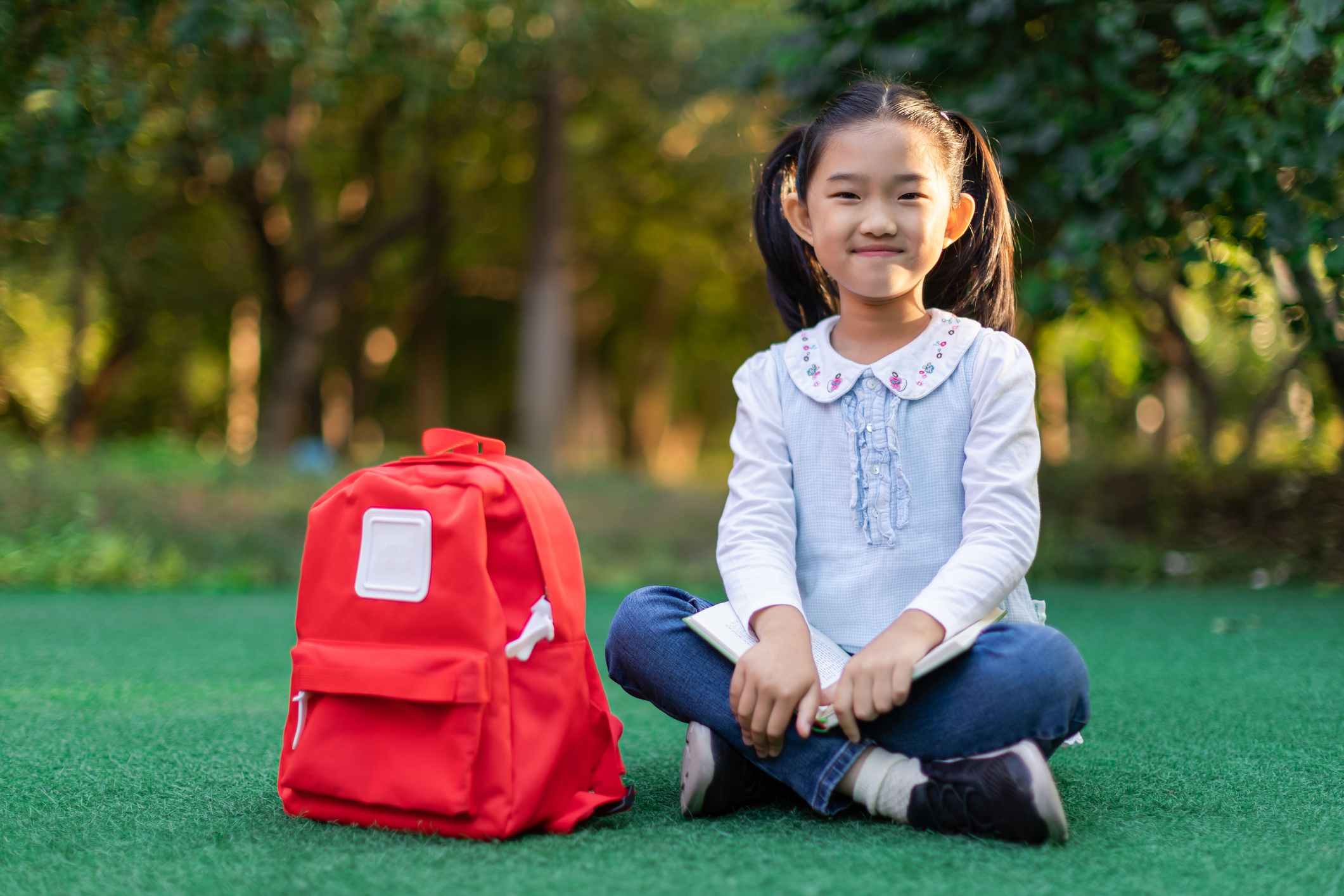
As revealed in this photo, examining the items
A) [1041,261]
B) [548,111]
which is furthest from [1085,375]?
[1041,261]

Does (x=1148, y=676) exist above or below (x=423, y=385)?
below

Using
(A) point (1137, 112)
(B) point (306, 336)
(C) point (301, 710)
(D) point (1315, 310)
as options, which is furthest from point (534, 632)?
(B) point (306, 336)

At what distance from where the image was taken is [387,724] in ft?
6.05

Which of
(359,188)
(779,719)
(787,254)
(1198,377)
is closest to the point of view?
(779,719)

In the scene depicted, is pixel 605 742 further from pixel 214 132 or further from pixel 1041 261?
pixel 214 132

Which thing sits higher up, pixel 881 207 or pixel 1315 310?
pixel 1315 310

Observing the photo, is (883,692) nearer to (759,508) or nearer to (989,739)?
(989,739)

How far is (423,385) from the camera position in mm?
16250

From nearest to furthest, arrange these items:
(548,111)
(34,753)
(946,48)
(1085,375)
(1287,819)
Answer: (1287,819) < (34,753) < (946,48) < (548,111) < (1085,375)

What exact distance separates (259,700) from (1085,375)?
1018cm

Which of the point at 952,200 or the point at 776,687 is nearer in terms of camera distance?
the point at 776,687

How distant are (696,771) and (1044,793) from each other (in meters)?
0.57

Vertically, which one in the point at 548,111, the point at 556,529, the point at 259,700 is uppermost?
the point at 548,111

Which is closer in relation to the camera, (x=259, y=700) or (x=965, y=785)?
(x=965, y=785)
